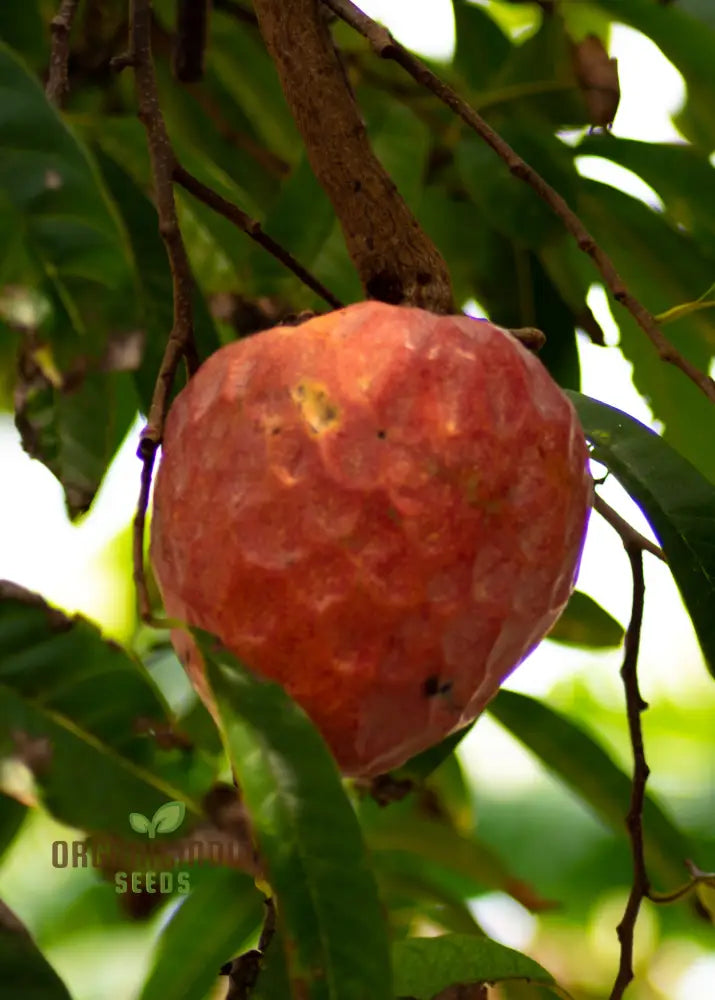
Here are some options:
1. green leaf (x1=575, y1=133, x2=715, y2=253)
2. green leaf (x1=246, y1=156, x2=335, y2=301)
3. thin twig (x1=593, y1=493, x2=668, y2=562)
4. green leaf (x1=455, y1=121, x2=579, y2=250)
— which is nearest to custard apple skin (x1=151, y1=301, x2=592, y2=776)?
thin twig (x1=593, y1=493, x2=668, y2=562)

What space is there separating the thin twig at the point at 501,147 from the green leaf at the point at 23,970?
15.4 inches

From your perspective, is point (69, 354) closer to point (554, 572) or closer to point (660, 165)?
point (554, 572)

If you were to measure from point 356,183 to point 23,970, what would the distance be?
385mm

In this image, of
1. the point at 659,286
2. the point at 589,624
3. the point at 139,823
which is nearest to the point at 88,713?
the point at 139,823

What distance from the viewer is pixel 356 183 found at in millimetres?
637

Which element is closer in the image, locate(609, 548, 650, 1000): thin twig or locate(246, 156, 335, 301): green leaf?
locate(609, 548, 650, 1000): thin twig

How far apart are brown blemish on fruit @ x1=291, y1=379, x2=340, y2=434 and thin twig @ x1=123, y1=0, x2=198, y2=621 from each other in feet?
0.24

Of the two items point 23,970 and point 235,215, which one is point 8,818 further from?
point 235,215

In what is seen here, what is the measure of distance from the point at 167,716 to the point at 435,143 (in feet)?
2.36

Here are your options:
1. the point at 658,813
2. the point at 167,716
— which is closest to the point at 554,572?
the point at 167,716

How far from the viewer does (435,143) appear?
3.87 ft

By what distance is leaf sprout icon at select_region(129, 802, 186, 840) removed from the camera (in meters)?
0.59

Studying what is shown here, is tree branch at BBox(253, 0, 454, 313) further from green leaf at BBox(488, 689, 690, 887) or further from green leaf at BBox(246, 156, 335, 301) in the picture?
green leaf at BBox(488, 689, 690, 887)

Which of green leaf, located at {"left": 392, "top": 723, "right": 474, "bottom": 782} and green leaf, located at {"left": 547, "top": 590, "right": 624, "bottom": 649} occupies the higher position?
green leaf, located at {"left": 547, "top": 590, "right": 624, "bottom": 649}
